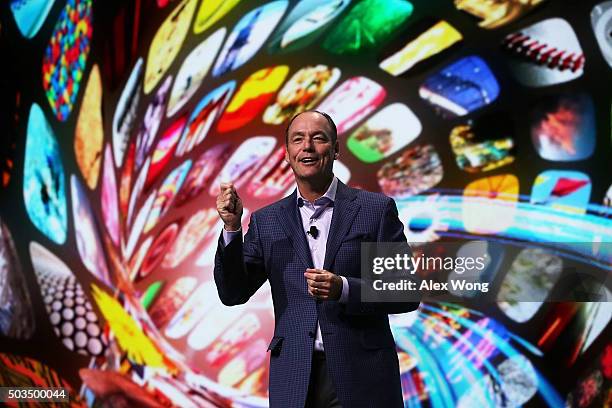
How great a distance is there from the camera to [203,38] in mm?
4434

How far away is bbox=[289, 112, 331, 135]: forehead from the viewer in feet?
6.36

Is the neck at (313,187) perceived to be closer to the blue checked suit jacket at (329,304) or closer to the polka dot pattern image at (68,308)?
the blue checked suit jacket at (329,304)

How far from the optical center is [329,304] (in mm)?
1852

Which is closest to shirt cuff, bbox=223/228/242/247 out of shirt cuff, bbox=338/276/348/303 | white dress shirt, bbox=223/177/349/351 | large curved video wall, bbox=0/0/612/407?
white dress shirt, bbox=223/177/349/351

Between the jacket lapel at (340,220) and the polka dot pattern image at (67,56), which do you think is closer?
the jacket lapel at (340,220)

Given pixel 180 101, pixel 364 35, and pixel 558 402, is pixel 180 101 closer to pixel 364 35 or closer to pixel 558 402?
pixel 364 35

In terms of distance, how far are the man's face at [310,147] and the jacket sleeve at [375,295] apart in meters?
0.18

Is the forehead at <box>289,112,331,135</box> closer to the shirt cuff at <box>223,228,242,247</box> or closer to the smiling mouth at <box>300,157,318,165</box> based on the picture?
the smiling mouth at <box>300,157,318,165</box>

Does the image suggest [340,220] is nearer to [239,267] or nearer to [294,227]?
[294,227]

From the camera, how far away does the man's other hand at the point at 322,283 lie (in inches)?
67.6

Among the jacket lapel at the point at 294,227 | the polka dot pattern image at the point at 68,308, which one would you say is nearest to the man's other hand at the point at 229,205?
the jacket lapel at the point at 294,227

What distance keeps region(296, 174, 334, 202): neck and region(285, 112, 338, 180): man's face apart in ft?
0.05

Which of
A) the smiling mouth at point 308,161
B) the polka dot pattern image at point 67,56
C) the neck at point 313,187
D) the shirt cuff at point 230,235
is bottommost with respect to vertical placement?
the neck at point 313,187

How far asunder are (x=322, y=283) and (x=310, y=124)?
16.7 inches
